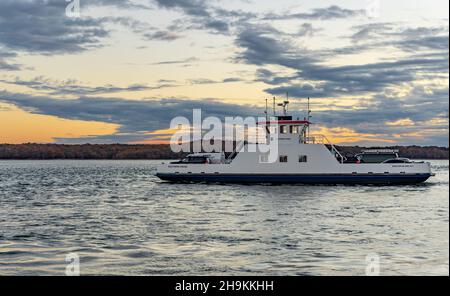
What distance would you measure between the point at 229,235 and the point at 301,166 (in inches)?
1265

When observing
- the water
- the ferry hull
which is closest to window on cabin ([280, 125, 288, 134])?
the ferry hull

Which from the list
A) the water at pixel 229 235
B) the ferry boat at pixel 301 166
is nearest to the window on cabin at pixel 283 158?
the ferry boat at pixel 301 166

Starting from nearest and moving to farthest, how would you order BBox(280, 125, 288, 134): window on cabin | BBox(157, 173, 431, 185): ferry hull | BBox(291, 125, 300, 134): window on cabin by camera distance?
BBox(157, 173, 431, 185): ferry hull
BBox(291, 125, 300, 134): window on cabin
BBox(280, 125, 288, 134): window on cabin

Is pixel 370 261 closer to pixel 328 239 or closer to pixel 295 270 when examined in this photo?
pixel 295 270

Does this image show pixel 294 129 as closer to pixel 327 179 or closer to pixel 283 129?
pixel 283 129

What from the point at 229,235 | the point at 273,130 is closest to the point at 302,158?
the point at 273,130

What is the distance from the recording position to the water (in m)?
18.9

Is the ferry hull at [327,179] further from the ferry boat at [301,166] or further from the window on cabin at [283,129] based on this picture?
the window on cabin at [283,129]

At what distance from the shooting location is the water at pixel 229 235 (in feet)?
62.1

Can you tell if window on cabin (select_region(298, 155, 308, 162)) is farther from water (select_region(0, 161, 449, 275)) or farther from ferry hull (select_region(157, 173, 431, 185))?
water (select_region(0, 161, 449, 275))

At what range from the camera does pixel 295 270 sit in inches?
715

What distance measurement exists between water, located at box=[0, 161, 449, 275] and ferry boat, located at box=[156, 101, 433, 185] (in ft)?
29.9

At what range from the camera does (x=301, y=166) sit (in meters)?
57.1
